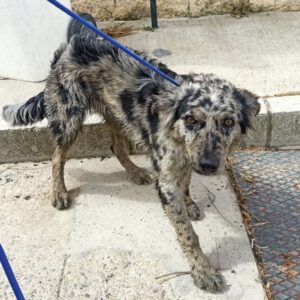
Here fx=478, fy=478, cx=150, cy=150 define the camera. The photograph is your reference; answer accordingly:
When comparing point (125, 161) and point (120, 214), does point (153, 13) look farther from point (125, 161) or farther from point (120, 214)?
point (120, 214)

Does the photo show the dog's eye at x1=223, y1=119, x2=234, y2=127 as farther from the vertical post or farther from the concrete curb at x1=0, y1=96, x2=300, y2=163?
the vertical post

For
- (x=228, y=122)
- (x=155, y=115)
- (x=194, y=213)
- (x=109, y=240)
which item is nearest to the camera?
(x=228, y=122)

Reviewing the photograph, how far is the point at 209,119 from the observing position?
2.79 meters

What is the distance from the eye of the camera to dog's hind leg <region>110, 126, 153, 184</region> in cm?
406

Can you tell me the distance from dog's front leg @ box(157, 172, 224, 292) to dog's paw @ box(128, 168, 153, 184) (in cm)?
86

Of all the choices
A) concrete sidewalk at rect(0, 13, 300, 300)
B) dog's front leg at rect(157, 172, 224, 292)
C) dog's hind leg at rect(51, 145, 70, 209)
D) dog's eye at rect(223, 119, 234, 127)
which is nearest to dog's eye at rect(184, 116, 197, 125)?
dog's eye at rect(223, 119, 234, 127)

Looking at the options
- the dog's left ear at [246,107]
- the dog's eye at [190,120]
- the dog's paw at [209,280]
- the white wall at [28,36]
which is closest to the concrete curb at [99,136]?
the white wall at [28,36]

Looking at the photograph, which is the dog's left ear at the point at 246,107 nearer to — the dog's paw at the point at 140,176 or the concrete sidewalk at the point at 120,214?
the concrete sidewalk at the point at 120,214

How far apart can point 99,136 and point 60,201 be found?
84 centimetres

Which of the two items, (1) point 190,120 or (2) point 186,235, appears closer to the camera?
(1) point 190,120

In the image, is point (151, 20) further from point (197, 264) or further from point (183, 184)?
point (197, 264)

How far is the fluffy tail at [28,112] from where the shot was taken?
391 centimetres

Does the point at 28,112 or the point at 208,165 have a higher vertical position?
the point at 208,165

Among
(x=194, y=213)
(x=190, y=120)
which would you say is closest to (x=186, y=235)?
(x=194, y=213)
